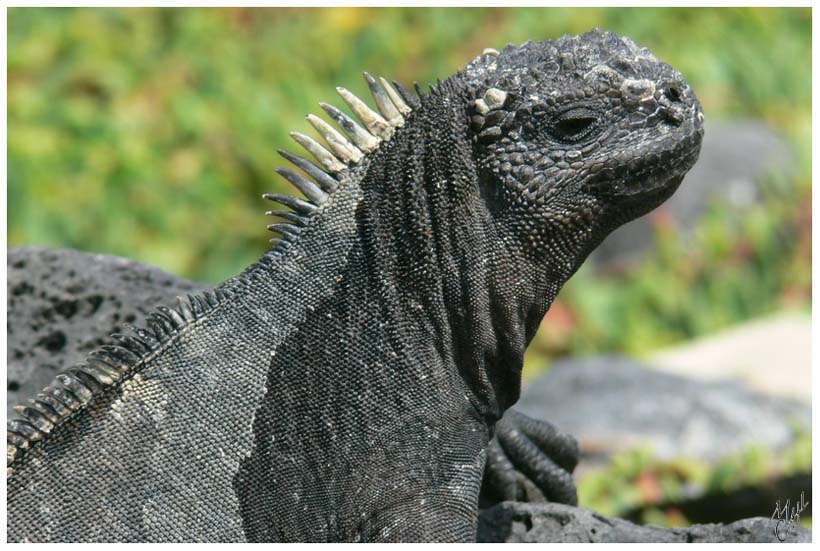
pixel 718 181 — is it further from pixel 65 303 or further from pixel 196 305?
pixel 196 305

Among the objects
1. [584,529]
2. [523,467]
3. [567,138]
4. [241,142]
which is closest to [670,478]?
[523,467]

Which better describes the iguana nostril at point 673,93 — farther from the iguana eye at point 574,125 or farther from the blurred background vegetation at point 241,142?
the blurred background vegetation at point 241,142

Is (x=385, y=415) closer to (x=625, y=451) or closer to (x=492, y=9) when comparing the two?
(x=625, y=451)

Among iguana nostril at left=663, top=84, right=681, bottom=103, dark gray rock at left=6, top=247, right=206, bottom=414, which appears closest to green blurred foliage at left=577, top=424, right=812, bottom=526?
dark gray rock at left=6, top=247, right=206, bottom=414

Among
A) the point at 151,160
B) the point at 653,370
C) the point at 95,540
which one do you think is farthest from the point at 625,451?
the point at 151,160

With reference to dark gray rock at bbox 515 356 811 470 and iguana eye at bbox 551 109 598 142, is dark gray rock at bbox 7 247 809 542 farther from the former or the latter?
dark gray rock at bbox 515 356 811 470

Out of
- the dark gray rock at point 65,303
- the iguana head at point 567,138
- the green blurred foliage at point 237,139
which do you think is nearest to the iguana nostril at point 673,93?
the iguana head at point 567,138
